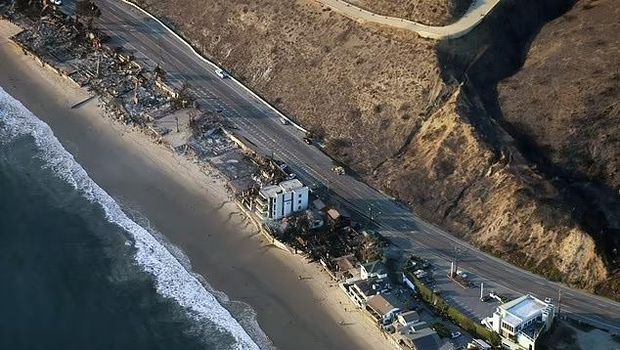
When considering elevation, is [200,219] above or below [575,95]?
below

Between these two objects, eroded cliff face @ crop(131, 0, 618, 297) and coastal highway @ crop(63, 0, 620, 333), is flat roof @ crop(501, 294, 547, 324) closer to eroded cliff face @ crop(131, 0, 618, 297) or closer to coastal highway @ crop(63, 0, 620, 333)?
coastal highway @ crop(63, 0, 620, 333)

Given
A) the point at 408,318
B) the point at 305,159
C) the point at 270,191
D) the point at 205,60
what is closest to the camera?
the point at 408,318

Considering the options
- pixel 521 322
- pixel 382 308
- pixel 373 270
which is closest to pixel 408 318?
pixel 382 308

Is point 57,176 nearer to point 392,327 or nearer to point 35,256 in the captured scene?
point 35,256

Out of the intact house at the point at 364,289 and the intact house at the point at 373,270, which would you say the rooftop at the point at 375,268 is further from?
the intact house at the point at 364,289

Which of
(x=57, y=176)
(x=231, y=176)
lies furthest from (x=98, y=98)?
(x=231, y=176)

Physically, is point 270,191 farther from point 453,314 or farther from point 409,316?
point 453,314
